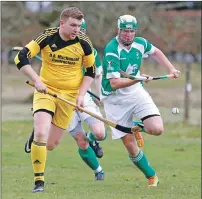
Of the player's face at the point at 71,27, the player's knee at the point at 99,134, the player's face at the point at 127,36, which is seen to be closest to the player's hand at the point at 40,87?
the player's face at the point at 71,27

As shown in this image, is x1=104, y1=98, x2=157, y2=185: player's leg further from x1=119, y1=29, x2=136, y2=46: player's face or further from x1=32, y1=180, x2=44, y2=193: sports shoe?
x1=32, y1=180, x2=44, y2=193: sports shoe

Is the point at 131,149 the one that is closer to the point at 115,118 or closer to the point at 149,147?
the point at 115,118

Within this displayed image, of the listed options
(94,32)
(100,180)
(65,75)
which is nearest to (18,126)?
(94,32)

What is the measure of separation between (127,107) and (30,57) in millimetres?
1937

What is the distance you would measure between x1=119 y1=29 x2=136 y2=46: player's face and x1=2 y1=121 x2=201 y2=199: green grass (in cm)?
207

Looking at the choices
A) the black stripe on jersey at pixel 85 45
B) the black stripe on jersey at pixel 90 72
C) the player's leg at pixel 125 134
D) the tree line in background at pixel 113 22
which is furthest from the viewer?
the tree line in background at pixel 113 22

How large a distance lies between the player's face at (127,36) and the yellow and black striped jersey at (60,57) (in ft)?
2.40

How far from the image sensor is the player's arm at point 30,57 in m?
10.2

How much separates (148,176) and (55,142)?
4.93 ft

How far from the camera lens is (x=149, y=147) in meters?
19.0

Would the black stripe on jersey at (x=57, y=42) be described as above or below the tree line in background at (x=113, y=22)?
below

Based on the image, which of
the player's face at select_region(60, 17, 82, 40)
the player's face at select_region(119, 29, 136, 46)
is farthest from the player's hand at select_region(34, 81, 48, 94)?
the player's face at select_region(119, 29, 136, 46)

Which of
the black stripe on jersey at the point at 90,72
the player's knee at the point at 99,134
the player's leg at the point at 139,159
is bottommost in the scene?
the player's leg at the point at 139,159

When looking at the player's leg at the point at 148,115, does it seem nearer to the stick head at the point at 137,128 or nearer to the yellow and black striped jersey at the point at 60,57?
the stick head at the point at 137,128
